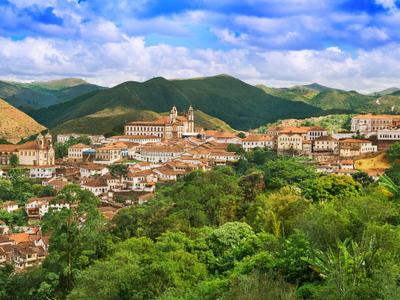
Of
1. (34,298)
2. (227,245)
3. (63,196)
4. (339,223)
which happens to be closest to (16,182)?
(63,196)

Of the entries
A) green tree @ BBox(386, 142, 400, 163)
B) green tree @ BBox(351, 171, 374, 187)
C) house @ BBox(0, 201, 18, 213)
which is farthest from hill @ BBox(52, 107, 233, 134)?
green tree @ BBox(351, 171, 374, 187)

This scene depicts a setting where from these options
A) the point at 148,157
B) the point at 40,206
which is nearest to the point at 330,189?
the point at 40,206

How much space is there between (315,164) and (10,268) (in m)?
37.2

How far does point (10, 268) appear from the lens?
36938 millimetres

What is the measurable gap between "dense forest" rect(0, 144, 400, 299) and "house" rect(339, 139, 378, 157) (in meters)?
32.7

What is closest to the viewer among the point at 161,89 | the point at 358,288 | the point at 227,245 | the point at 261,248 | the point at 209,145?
the point at 358,288

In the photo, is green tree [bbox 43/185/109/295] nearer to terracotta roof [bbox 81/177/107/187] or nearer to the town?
the town

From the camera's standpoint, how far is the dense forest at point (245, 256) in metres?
12.9

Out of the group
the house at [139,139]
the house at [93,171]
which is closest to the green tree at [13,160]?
the house at [93,171]

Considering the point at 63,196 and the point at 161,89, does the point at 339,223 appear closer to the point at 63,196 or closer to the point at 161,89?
the point at 63,196

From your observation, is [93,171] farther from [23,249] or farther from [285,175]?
[285,175]

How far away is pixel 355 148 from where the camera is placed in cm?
6794

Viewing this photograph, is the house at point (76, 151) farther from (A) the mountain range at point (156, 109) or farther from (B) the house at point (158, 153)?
(A) the mountain range at point (156, 109)

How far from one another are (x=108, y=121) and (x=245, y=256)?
11420 cm
